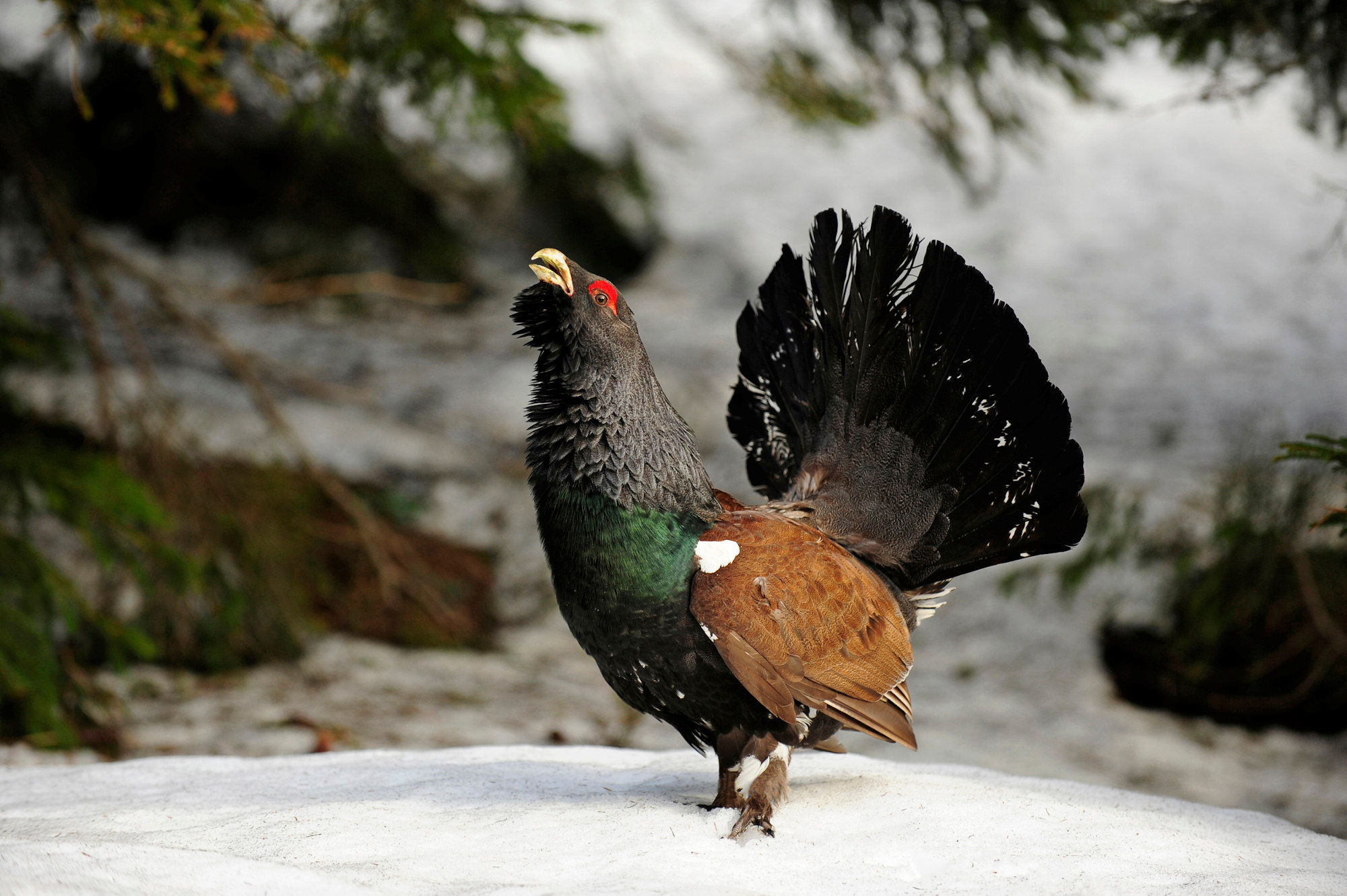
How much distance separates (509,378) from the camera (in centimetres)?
824

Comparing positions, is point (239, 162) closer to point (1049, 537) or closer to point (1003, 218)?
point (1003, 218)

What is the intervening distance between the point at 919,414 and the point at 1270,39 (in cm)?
223

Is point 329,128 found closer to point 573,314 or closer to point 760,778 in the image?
point 573,314

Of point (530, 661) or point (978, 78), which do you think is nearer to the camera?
point (978, 78)

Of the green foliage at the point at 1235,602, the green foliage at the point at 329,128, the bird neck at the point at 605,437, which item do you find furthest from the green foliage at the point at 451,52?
the green foliage at the point at 1235,602

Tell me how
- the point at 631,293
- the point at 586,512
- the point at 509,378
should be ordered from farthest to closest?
1. the point at 631,293
2. the point at 509,378
3. the point at 586,512

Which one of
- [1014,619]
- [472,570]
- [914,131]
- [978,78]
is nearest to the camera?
[978,78]

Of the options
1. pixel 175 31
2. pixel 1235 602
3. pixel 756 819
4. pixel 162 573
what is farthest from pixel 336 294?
pixel 1235 602

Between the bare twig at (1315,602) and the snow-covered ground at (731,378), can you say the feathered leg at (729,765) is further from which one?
the bare twig at (1315,602)

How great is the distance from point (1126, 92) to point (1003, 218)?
1.91 metres

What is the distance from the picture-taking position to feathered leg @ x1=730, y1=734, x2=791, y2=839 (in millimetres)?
2484

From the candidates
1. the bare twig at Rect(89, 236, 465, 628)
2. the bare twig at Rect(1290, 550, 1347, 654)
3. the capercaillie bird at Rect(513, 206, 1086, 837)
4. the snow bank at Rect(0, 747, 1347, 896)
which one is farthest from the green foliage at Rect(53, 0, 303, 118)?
the bare twig at Rect(1290, 550, 1347, 654)

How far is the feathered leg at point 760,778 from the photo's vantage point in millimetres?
2484

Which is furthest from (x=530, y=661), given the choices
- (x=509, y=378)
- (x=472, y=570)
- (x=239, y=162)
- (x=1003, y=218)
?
(x=1003, y=218)
